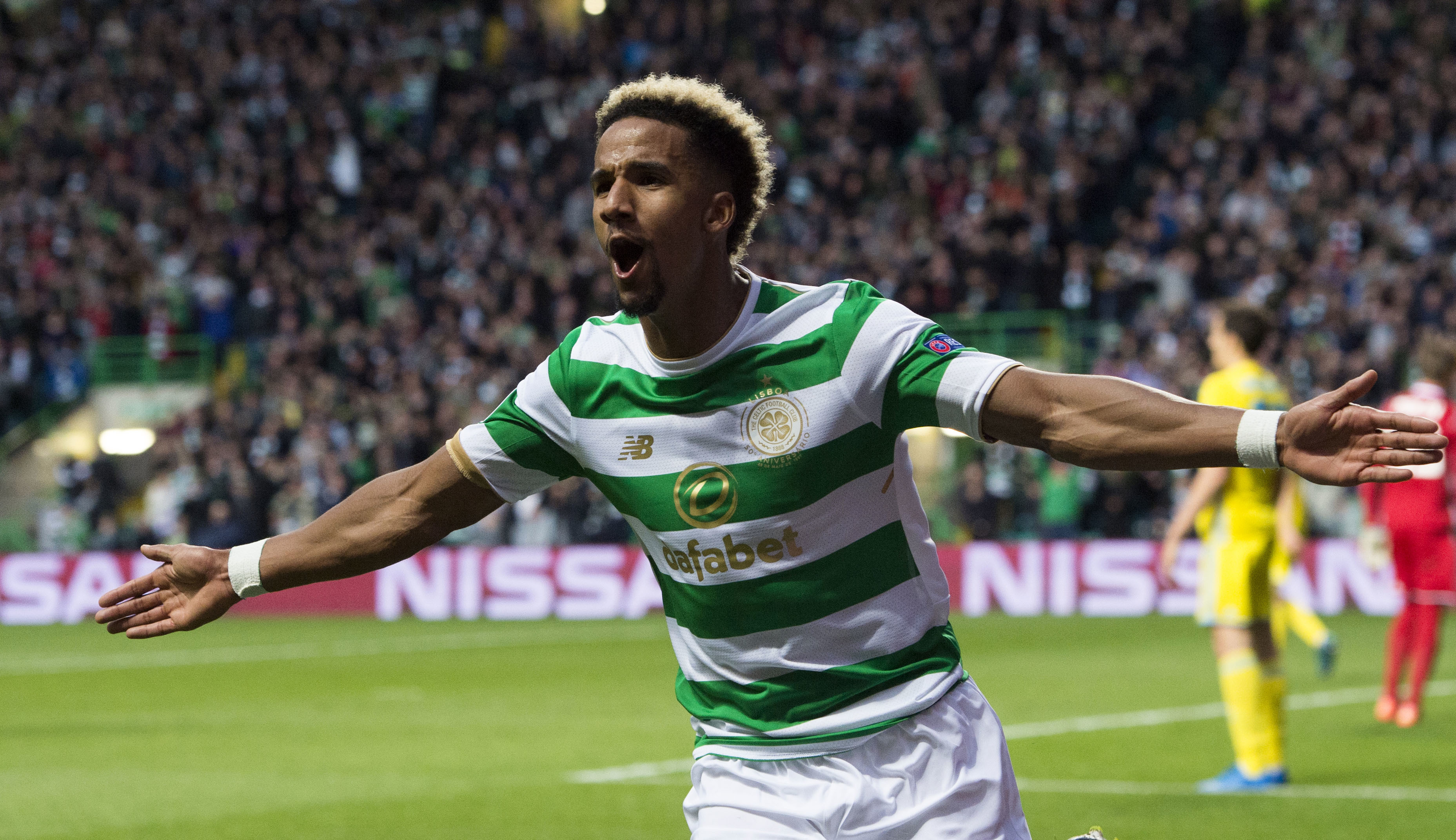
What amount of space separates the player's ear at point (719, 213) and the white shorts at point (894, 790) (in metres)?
1.01

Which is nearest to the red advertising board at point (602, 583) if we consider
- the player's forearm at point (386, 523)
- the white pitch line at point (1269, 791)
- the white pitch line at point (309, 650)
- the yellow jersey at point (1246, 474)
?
the white pitch line at point (309, 650)

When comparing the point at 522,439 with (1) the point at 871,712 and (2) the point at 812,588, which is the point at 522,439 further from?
(1) the point at 871,712

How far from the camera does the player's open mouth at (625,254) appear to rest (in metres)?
3.47

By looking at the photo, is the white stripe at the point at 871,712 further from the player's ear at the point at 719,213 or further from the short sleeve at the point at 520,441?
the player's ear at the point at 719,213

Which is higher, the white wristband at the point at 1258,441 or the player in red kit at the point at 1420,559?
the white wristband at the point at 1258,441

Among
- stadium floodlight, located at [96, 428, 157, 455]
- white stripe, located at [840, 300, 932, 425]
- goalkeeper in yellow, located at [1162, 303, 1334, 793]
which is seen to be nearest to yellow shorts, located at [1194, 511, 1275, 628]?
goalkeeper in yellow, located at [1162, 303, 1334, 793]

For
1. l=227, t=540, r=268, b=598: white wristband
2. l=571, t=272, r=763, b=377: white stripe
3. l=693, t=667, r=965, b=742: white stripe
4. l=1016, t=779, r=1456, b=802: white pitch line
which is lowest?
l=1016, t=779, r=1456, b=802: white pitch line

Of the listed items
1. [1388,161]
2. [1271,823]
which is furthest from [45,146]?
[1271,823]

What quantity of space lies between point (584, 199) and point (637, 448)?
22195 mm

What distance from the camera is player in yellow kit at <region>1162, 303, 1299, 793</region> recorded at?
830 centimetres

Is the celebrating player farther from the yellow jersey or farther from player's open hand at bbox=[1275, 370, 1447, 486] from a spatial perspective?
the yellow jersey

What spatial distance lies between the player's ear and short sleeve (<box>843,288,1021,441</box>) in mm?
341

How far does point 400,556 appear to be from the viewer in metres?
3.76

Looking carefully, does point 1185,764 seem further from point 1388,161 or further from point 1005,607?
point 1388,161
